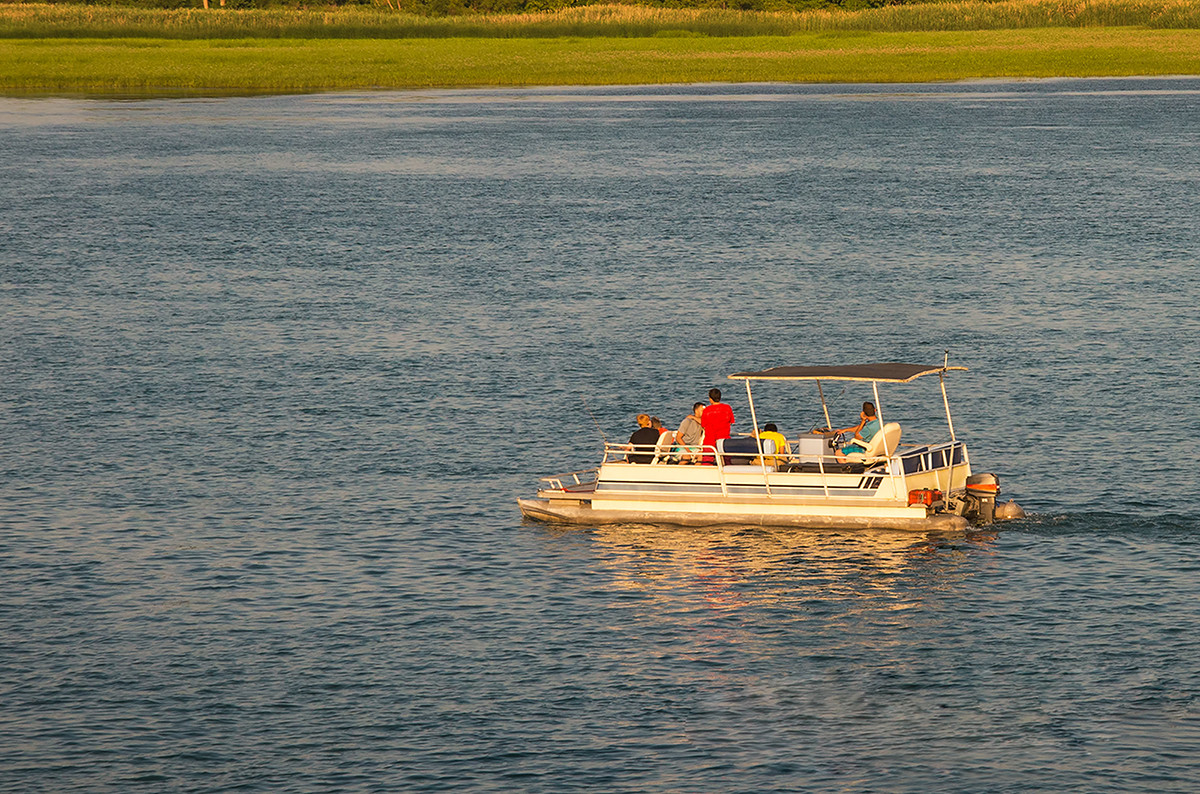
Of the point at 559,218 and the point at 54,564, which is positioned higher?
the point at 559,218

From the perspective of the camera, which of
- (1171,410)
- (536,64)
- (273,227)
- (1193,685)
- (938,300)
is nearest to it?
(1193,685)

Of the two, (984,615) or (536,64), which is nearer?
(984,615)

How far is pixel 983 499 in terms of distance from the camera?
40594 millimetres

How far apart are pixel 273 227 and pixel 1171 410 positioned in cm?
5918

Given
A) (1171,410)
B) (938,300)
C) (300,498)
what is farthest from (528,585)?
(938,300)

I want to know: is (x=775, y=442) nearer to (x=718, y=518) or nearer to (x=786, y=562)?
(x=718, y=518)

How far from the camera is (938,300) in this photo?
7212 cm

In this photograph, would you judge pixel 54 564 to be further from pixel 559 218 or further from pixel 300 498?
pixel 559 218

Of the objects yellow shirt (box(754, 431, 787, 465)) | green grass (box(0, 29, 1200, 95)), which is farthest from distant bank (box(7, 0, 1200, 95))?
yellow shirt (box(754, 431, 787, 465))

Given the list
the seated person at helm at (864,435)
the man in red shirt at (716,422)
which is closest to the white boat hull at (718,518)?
the seated person at helm at (864,435)

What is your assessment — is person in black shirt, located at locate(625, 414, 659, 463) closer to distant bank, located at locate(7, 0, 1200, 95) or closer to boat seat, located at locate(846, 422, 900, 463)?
boat seat, located at locate(846, 422, 900, 463)

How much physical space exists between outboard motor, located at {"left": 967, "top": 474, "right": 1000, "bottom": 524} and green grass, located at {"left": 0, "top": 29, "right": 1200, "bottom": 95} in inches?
5702

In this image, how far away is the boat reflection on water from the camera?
35.8 metres

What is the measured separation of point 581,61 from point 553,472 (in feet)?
483
